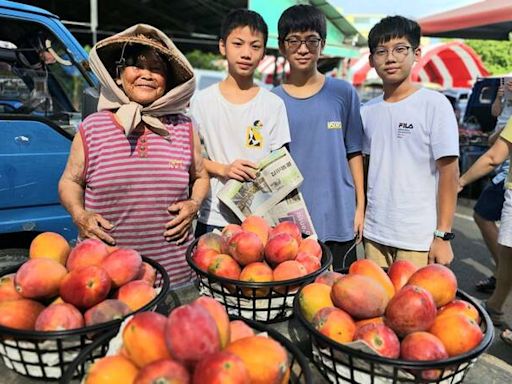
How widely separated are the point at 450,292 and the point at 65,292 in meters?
1.08

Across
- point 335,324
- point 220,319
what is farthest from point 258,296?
point 220,319

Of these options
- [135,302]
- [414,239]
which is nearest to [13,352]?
[135,302]

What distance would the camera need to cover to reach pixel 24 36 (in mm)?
3254

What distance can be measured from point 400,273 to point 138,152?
1.13m

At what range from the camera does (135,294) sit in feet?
3.97

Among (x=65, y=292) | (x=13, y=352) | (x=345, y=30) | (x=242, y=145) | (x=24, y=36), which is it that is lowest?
(x=13, y=352)

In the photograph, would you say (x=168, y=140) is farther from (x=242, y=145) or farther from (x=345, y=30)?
(x=345, y=30)

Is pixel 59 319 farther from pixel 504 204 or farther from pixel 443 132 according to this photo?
pixel 504 204

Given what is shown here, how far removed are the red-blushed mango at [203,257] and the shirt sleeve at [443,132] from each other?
1365 millimetres

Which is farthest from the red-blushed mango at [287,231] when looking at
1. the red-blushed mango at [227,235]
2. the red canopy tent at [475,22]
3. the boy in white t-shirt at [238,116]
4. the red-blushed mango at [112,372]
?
the red canopy tent at [475,22]

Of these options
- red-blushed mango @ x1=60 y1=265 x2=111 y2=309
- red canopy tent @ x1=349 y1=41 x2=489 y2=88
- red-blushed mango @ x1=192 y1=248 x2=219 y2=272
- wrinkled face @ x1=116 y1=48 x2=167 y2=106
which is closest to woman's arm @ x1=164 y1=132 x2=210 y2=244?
wrinkled face @ x1=116 y1=48 x2=167 y2=106

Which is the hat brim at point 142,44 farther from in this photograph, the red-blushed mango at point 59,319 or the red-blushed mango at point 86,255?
the red-blushed mango at point 59,319

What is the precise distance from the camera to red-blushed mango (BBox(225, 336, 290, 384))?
0.87 meters

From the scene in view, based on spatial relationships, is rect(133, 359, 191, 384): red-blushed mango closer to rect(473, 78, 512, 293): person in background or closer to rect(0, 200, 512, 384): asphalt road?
rect(0, 200, 512, 384): asphalt road
